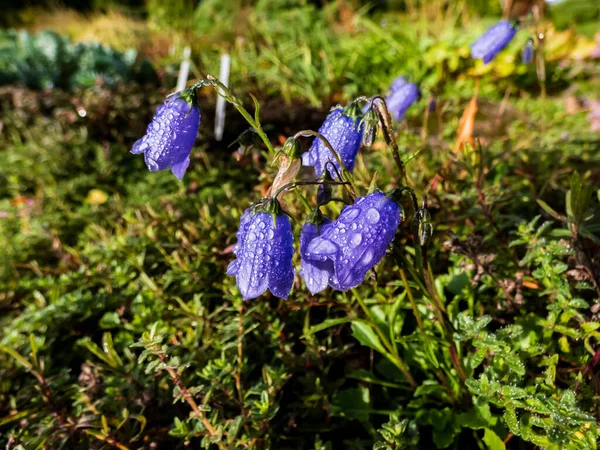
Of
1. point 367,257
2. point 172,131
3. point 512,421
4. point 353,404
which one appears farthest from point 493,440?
point 172,131

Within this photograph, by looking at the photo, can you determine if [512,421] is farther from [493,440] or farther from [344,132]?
[344,132]

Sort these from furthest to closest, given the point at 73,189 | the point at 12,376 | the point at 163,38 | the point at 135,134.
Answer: the point at 163,38
the point at 135,134
the point at 73,189
the point at 12,376

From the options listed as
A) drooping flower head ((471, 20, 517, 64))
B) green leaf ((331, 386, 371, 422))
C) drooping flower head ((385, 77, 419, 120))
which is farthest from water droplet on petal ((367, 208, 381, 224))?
drooping flower head ((471, 20, 517, 64))

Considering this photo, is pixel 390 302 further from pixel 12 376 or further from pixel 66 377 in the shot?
pixel 12 376

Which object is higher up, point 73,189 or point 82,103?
point 82,103

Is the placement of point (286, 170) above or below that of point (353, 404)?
above

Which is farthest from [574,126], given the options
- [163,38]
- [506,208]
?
[163,38]
